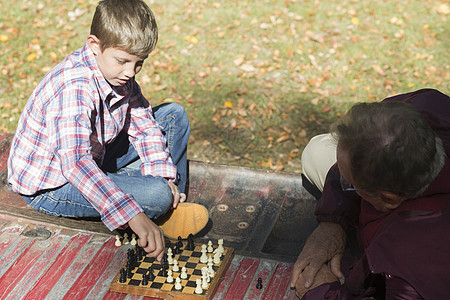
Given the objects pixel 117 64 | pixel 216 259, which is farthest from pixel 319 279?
pixel 117 64

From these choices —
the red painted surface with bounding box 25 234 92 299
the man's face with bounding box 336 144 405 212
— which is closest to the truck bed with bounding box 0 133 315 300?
the red painted surface with bounding box 25 234 92 299

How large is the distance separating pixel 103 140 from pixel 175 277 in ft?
3.10

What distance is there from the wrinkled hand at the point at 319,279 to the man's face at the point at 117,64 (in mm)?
1424

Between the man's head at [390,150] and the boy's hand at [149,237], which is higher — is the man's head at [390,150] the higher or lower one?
the higher one

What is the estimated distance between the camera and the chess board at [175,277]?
2.78 meters

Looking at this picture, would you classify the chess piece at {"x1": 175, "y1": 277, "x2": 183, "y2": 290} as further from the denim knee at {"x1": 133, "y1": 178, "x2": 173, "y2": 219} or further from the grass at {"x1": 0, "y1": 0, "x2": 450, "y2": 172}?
the grass at {"x1": 0, "y1": 0, "x2": 450, "y2": 172}

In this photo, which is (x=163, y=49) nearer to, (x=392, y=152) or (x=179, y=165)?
(x=179, y=165)

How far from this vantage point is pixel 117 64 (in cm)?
304

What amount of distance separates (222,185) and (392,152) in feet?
6.60

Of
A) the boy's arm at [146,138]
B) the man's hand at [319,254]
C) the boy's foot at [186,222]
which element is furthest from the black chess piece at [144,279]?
the boy's arm at [146,138]

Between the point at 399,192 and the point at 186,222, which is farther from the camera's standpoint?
the point at 186,222

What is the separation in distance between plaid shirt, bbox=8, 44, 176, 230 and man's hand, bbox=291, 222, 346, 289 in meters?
0.88

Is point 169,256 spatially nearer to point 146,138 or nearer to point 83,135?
point 83,135

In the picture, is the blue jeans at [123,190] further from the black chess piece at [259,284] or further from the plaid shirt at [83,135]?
the black chess piece at [259,284]
